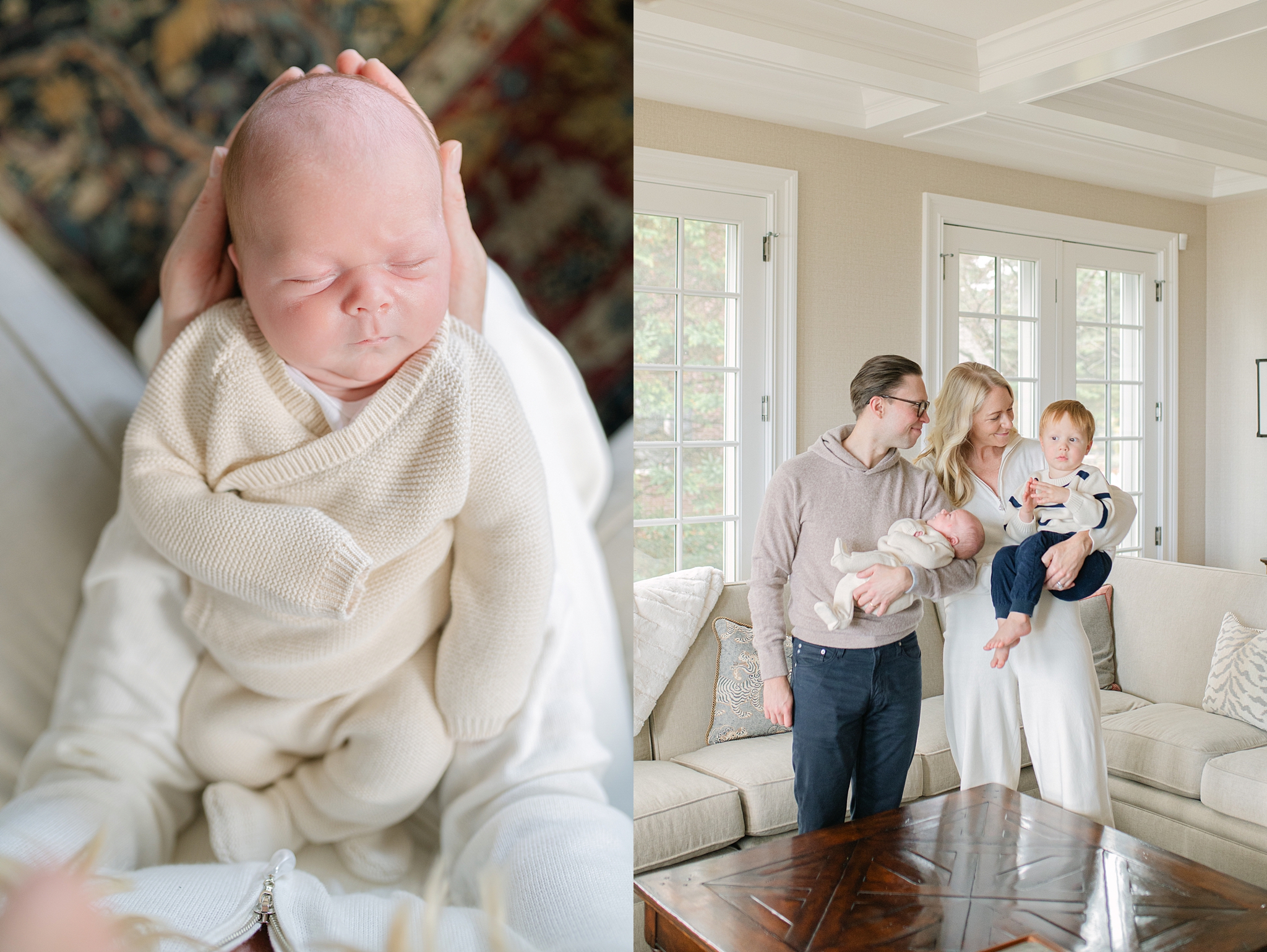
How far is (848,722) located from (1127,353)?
2.76 meters

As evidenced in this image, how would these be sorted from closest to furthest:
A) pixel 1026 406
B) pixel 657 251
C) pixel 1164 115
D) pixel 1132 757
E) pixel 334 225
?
pixel 334 225
pixel 1132 757
pixel 657 251
pixel 1164 115
pixel 1026 406

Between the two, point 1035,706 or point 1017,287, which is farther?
point 1017,287

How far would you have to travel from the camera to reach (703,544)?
9.71 ft

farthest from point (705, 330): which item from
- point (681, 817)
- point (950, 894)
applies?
point (950, 894)

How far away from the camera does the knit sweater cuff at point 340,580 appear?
510 millimetres

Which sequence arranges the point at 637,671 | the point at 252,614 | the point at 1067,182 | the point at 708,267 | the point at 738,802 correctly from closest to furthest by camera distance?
the point at 252,614, the point at 738,802, the point at 637,671, the point at 708,267, the point at 1067,182

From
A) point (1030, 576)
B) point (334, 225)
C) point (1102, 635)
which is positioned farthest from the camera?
point (1102, 635)

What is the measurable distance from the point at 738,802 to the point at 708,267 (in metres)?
1.63

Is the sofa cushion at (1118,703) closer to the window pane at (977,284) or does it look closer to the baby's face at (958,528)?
the baby's face at (958,528)

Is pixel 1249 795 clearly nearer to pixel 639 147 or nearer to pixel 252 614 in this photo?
pixel 639 147

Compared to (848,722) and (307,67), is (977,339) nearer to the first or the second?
(848,722)

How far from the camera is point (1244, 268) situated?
3.85 meters

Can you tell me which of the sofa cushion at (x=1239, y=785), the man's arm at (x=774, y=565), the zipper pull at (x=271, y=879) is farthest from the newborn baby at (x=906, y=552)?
the zipper pull at (x=271, y=879)

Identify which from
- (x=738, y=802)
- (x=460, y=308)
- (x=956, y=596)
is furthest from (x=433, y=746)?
(x=956, y=596)
